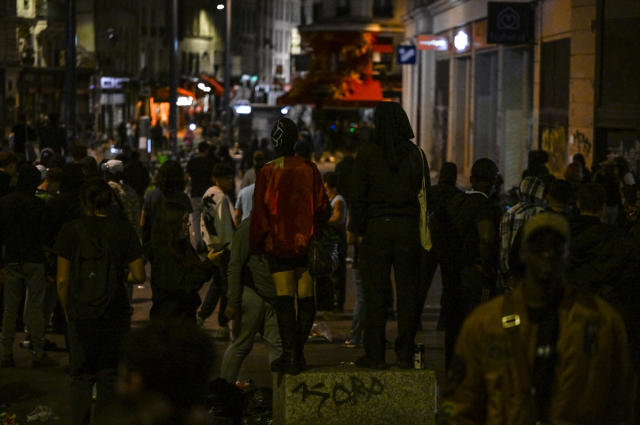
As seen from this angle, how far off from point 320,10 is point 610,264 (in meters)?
49.1

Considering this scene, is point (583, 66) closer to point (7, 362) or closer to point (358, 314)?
point (358, 314)

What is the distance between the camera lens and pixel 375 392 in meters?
6.98

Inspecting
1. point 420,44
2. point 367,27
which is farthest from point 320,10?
point 420,44

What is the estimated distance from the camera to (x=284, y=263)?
702 cm

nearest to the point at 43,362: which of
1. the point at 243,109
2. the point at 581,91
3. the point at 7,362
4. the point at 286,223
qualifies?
the point at 7,362

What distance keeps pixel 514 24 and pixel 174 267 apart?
1621 cm

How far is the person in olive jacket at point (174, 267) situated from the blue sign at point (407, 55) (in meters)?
29.7

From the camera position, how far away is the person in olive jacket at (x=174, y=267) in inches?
282

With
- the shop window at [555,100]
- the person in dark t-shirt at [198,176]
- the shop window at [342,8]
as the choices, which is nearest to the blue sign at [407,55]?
the shop window at [555,100]

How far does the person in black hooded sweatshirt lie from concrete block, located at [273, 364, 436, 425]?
13cm

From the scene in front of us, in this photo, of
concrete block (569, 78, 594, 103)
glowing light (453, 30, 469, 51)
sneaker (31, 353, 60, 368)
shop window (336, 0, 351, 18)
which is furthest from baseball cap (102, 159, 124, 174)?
shop window (336, 0, 351, 18)

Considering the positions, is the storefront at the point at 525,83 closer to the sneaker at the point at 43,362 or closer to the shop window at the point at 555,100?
the shop window at the point at 555,100

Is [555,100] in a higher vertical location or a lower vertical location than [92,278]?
higher

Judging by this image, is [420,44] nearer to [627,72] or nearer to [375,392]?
[627,72]
